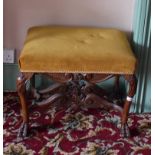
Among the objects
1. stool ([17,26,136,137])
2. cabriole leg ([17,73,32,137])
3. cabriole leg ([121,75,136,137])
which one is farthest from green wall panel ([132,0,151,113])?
cabriole leg ([17,73,32,137])

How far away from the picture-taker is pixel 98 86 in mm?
2203

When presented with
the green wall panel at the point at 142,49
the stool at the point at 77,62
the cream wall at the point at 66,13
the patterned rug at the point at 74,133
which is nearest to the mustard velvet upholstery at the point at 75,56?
the stool at the point at 77,62

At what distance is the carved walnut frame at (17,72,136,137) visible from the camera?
184 cm

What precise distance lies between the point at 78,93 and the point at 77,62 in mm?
322

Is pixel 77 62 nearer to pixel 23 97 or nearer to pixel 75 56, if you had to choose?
pixel 75 56

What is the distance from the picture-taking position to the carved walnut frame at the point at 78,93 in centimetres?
184

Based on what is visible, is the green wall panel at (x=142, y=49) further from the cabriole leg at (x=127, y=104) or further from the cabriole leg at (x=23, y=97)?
the cabriole leg at (x=23, y=97)

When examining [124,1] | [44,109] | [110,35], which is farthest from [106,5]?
[44,109]

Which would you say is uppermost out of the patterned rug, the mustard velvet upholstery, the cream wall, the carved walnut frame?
the cream wall

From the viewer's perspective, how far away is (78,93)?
2010mm

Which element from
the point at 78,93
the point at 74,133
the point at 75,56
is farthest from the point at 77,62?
the point at 74,133

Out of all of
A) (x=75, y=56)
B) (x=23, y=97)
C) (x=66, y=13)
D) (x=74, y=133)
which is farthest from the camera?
(x=66, y=13)

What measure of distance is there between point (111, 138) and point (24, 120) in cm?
52

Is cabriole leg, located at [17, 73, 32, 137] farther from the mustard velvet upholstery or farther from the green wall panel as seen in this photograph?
the green wall panel
